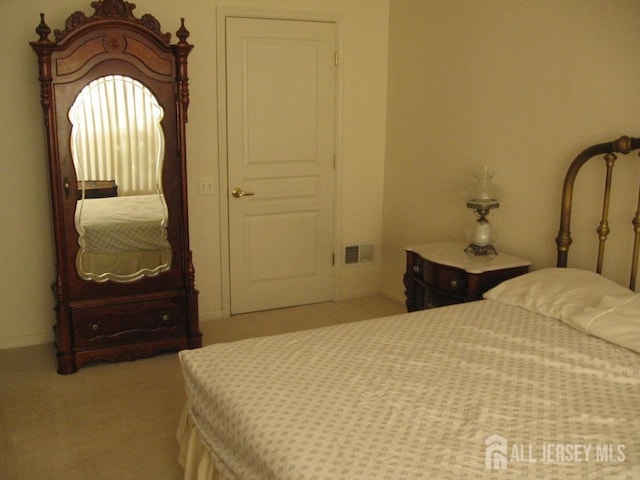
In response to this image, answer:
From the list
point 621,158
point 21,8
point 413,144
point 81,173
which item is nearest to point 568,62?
point 621,158

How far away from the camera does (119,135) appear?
11.5ft

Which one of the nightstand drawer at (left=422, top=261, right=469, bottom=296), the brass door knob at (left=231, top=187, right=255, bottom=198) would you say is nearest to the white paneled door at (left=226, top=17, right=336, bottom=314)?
the brass door knob at (left=231, top=187, right=255, bottom=198)

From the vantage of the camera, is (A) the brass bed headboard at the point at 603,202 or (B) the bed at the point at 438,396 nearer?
(B) the bed at the point at 438,396

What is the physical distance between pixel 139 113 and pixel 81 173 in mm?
452

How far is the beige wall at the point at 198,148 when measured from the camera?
3596mm

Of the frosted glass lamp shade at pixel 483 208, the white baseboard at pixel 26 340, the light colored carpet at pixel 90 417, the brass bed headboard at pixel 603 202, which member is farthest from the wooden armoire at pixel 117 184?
the brass bed headboard at pixel 603 202

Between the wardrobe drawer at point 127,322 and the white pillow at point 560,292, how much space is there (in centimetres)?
181

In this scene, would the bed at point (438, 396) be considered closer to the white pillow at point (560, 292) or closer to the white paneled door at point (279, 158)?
the white pillow at point (560, 292)

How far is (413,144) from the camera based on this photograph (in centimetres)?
441

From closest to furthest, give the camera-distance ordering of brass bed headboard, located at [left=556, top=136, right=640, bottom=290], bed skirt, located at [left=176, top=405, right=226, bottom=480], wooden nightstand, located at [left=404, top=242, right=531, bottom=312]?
bed skirt, located at [left=176, top=405, right=226, bottom=480] < brass bed headboard, located at [left=556, top=136, right=640, bottom=290] < wooden nightstand, located at [left=404, top=242, right=531, bottom=312]

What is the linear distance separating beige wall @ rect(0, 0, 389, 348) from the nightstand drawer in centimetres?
134

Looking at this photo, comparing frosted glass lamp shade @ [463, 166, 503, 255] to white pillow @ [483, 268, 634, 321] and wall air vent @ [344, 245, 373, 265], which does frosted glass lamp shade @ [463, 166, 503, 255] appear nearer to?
white pillow @ [483, 268, 634, 321]

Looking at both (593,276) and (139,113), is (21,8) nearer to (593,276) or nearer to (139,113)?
(139,113)

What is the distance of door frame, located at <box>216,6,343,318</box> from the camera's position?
4.05 meters
